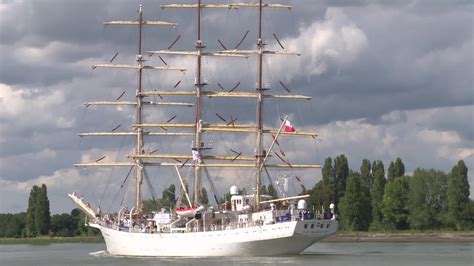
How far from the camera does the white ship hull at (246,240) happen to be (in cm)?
12325

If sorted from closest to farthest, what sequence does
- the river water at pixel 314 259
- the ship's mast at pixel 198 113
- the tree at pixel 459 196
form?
the river water at pixel 314 259
the ship's mast at pixel 198 113
the tree at pixel 459 196

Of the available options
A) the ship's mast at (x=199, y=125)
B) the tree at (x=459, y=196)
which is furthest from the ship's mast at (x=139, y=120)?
the tree at (x=459, y=196)

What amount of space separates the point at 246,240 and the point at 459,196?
80.3 meters

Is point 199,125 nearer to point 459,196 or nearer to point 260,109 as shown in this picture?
point 260,109

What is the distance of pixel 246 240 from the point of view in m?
126

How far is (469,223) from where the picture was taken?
650 feet

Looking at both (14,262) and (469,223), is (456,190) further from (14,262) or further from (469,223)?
(14,262)

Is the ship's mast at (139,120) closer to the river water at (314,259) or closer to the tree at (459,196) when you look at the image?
the river water at (314,259)

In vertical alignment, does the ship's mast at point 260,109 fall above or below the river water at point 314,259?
above

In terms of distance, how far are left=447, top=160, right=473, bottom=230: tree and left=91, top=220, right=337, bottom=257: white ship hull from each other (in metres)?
73.3

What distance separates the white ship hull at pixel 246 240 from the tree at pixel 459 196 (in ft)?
241

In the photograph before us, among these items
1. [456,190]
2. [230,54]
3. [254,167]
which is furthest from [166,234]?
[456,190]

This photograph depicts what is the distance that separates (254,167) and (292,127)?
28.2 ft

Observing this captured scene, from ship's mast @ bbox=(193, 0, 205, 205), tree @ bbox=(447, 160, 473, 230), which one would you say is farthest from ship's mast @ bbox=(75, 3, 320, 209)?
tree @ bbox=(447, 160, 473, 230)
